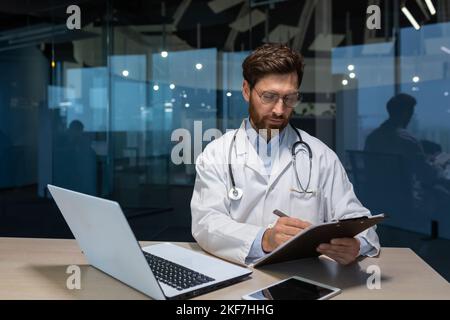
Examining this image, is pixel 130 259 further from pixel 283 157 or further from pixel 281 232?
pixel 283 157

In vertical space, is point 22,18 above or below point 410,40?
above

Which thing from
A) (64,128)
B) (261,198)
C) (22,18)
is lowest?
(261,198)

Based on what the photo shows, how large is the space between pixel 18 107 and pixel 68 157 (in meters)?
0.74

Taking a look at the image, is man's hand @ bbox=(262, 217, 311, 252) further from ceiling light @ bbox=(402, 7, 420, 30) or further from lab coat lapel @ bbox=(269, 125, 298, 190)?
ceiling light @ bbox=(402, 7, 420, 30)

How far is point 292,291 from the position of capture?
0.92 meters

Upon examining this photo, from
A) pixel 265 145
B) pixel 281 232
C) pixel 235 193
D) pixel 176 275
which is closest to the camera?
pixel 176 275

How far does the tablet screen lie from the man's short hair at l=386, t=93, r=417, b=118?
3.19 meters

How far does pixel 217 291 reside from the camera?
95 cm

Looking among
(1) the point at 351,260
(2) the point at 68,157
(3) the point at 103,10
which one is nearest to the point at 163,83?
(3) the point at 103,10

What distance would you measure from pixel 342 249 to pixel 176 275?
43 cm

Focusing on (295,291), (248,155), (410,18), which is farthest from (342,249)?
(410,18)

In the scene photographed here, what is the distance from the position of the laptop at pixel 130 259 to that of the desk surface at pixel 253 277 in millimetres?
28

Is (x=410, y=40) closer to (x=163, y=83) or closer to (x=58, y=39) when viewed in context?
(x=163, y=83)

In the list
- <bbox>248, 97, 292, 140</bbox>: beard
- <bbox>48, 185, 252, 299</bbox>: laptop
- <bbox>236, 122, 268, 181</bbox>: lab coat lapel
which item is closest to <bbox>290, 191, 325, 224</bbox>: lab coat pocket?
<bbox>236, 122, 268, 181</bbox>: lab coat lapel
